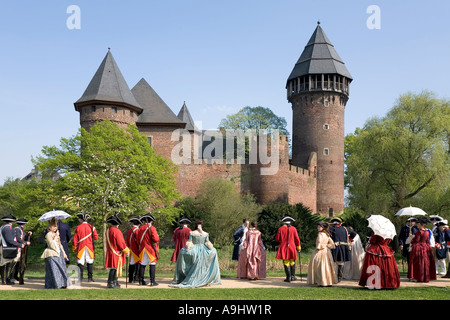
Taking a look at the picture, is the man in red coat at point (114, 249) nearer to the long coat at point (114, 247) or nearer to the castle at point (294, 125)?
the long coat at point (114, 247)

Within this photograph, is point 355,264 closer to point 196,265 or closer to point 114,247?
point 196,265

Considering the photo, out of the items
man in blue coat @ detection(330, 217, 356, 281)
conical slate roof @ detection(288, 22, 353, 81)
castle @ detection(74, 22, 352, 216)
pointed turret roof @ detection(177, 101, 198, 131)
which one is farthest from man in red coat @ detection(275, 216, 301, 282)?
pointed turret roof @ detection(177, 101, 198, 131)

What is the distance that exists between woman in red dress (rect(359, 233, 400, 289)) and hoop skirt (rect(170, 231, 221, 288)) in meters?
3.51

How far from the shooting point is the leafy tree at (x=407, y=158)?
28.2m

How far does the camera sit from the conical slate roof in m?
48.9

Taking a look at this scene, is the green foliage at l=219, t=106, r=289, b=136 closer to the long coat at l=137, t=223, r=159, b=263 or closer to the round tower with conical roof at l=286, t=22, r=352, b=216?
the round tower with conical roof at l=286, t=22, r=352, b=216

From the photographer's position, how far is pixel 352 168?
102 feet

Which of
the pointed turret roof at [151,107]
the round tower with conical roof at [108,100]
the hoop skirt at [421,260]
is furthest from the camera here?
the pointed turret roof at [151,107]

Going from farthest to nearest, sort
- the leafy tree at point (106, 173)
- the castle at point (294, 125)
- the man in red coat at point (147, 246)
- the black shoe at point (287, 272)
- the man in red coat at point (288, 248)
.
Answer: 1. the castle at point (294, 125)
2. the leafy tree at point (106, 173)
3. the man in red coat at point (288, 248)
4. the black shoe at point (287, 272)
5. the man in red coat at point (147, 246)

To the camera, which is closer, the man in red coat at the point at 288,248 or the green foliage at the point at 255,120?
the man in red coat at the point at 288,248

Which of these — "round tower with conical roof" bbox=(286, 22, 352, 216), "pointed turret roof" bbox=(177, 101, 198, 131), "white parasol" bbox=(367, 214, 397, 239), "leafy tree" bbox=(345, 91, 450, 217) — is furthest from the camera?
"pointed turret roof" bbox=(177, 101, 198, 131)

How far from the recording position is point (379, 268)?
10219 millimetres

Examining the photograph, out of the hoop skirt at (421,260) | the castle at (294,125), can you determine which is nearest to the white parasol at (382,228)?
the hoop skirt at (421,260)
